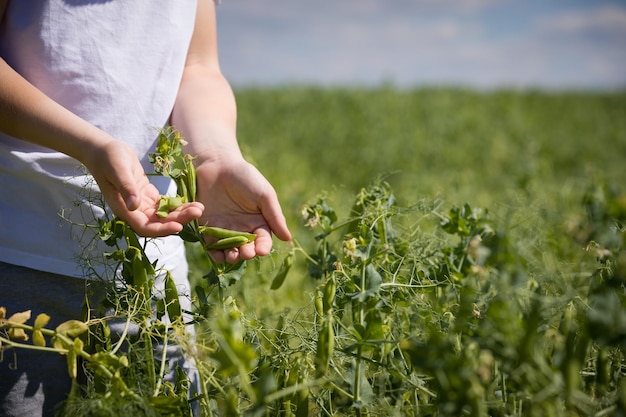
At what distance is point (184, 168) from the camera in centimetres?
129

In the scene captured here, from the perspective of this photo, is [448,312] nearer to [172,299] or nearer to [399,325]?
[399,325]

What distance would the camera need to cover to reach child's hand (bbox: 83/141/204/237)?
106cm

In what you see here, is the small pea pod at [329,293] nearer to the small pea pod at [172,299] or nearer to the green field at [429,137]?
the small pea pod at [172,299]

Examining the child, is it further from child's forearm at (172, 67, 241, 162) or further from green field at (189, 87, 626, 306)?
green field at (189, 87, 626, 306)

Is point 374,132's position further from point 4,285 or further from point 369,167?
point 4,285

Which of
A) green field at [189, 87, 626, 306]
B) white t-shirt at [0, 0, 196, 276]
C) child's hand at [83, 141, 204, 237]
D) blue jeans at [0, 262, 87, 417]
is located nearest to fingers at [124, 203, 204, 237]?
child's hand at [83, 141, 204, 237]

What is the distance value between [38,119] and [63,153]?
0.28 ft

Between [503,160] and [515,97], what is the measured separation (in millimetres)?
5506

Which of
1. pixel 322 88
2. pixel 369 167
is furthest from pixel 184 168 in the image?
pixel 322 88

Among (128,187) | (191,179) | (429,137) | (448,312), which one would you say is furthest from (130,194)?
(429,137)

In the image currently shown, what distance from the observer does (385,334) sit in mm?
1189

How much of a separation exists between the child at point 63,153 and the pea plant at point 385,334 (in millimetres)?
106

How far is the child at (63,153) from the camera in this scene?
129 centimetres

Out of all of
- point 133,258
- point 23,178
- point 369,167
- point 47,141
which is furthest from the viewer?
point 369,167
